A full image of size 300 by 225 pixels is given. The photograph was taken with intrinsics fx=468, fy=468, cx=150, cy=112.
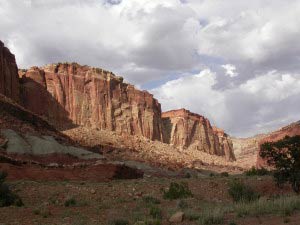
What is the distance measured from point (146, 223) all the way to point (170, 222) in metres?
1.08

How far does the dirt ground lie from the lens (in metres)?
13.4

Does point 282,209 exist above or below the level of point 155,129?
below

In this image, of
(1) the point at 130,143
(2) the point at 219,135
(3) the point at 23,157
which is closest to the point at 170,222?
(3) the point at 23,157

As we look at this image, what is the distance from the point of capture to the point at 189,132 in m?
127

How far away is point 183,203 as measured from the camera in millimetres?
17594

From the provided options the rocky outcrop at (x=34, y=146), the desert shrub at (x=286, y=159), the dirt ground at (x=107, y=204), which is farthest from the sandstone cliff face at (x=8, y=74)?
the desert shrub at (x=286, y=159)

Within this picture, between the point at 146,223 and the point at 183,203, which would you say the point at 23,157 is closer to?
the point at 183,203

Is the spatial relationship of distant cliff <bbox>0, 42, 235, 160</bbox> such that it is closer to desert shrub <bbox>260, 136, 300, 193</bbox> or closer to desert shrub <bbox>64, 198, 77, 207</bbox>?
desert shrub <bbox>260, 136, 300, 193</bbox>

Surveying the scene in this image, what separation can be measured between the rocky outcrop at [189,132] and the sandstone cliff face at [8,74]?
4994 cm

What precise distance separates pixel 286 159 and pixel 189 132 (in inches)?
4038

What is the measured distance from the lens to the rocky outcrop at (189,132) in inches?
4850

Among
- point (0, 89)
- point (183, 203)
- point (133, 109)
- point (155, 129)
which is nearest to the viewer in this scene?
point (183, 203)

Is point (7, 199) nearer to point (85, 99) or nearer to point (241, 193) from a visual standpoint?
point (241, 193)

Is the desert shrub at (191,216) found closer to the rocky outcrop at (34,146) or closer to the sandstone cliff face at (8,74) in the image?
the rocky outcrop at (34,146)
